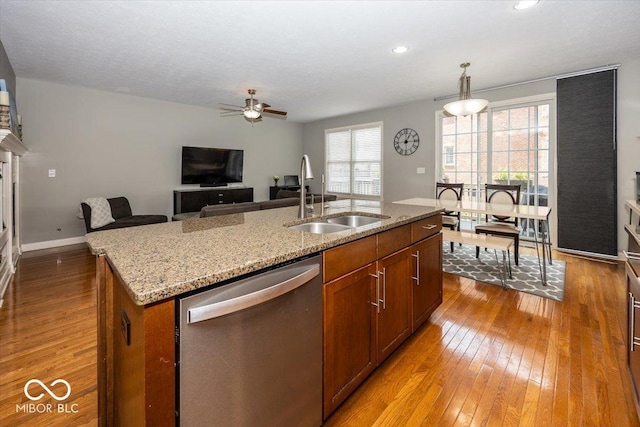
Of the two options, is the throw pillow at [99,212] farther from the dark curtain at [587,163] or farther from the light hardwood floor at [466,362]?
the dark curtain at [587,163]

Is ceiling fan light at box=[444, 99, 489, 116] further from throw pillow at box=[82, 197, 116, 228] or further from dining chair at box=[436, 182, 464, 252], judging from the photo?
throw pillow at box=[82, 197, 116, 228]

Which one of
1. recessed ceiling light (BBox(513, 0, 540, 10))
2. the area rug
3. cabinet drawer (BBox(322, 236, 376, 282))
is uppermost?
recessed ceiling light (BBox(513, 0, 540, 10))

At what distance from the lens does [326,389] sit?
4.45 feet

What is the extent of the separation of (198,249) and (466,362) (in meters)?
1.74

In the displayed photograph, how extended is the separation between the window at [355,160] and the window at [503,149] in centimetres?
148

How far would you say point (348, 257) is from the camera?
1447 millimetres

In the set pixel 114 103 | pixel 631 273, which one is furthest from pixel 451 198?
pixel 114 103

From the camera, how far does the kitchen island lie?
81 centimetres

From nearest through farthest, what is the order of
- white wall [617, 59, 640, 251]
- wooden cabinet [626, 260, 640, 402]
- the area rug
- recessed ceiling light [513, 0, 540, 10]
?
wooden cabinet [626, 260, 640, 402]
recessed ceiling light [513, 0, 540, 10]
the area rug
white wall [617, 59, 640, 251]

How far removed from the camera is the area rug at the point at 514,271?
309 centimetres

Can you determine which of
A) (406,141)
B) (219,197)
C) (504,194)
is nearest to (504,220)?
(504,194)

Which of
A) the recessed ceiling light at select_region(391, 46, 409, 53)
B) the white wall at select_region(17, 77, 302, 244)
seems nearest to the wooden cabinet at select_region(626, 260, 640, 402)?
the recessed ceiling light at select_region(391, 46, 409, 53)

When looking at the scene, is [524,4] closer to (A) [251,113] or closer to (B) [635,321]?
(B) [635,321]

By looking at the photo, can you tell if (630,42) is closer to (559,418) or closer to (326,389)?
(559,418)
